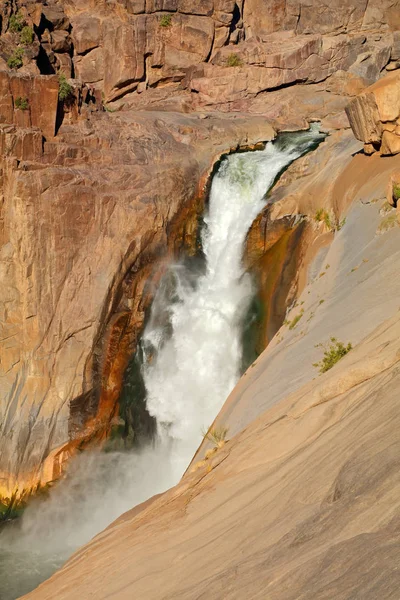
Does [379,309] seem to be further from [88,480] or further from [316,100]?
[316,100]

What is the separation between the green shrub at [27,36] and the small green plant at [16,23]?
219 millimetres

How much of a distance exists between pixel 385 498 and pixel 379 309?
8565 mm

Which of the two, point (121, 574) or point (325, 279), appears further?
point (325, 279)

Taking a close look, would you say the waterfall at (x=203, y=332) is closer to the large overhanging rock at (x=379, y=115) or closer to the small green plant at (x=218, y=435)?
the small green plant at (x=218, y=435)

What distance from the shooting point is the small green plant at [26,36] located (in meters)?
27.4

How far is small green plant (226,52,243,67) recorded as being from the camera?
32750 mm

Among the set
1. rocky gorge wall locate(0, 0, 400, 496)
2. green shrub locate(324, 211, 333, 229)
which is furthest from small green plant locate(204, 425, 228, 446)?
→ green shrub locate(324, 211, 333, 229)

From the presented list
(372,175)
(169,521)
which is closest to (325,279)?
(372,175)

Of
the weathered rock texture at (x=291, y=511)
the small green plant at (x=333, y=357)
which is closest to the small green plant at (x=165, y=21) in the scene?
the weathered rock texture at (x=291, y=511)

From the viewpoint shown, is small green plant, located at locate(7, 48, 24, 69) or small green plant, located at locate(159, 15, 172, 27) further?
small green plant, located at locate(159, 15, 172, 27)

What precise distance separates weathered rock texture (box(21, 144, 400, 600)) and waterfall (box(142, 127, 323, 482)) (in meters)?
6.40

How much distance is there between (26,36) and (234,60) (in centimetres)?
991

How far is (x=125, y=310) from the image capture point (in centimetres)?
2227

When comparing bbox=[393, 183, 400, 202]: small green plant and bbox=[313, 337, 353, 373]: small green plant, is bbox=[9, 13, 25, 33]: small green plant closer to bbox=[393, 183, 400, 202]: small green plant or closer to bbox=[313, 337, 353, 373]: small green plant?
bbox=[393, 183, 400, 202]: small green plant
